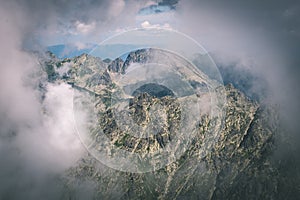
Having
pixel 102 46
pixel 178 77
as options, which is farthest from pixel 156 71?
pixel 102 46

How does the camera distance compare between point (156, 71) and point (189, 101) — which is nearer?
point (156, 71)

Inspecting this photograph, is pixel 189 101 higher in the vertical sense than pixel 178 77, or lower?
higher

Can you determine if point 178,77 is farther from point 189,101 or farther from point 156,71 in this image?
point 189,101

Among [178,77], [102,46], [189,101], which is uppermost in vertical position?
[189,101]

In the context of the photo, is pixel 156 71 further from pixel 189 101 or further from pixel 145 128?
pixel 189 101

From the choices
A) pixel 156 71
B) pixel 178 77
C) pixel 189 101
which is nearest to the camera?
pixel 178 77

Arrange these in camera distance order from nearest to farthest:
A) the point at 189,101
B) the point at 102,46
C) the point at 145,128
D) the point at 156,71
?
1. the point at 102,46
2. the point at 156,71
3. the point at 145,128
4. the point at 189,101

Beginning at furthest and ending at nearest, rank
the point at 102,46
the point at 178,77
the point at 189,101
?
the point at 189,101 < the point at 178,77 < the point at 102,46

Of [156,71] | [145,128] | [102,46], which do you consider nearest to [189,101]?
[145,128]

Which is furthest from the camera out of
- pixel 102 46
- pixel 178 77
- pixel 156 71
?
pixel 156 71
